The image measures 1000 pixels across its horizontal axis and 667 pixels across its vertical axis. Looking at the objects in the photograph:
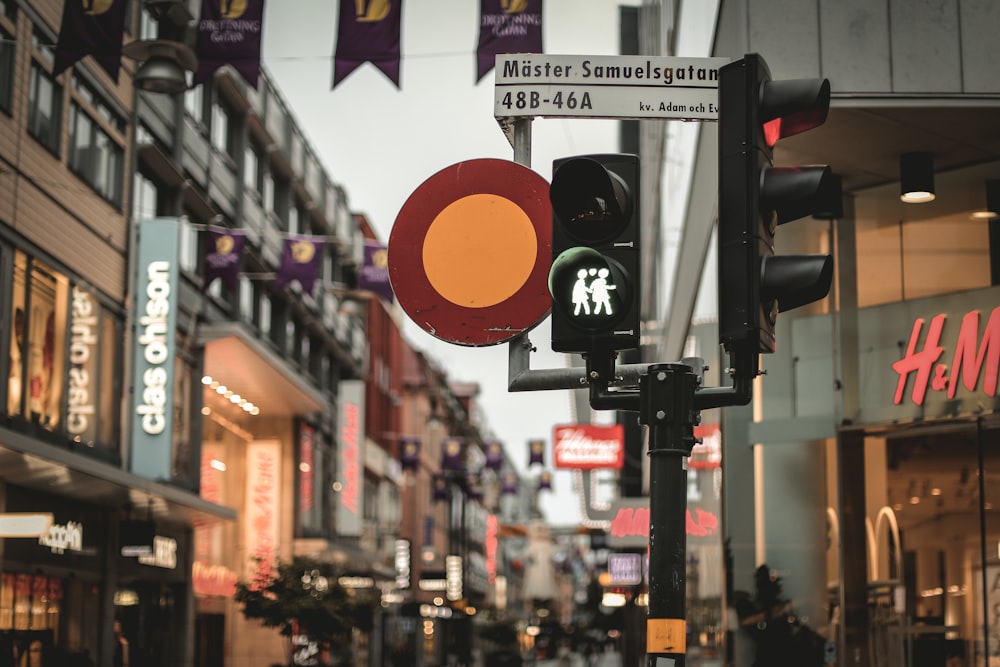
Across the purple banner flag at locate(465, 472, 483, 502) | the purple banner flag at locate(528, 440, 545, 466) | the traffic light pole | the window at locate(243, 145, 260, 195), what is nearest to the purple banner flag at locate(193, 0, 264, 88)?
the traffic light pole

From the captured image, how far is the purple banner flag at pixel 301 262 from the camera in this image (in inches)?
1170

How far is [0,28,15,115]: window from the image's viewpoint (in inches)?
897

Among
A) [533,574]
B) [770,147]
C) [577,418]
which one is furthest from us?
[533,574]

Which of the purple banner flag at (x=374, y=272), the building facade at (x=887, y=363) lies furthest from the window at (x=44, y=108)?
the building facade at (x=887, y=363)

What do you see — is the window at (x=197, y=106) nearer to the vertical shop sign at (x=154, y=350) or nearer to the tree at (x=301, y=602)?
the vertical shop sign at (x=154, y=350)

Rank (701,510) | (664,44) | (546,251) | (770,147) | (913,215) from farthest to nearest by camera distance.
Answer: (664,44)
(701,510)
(913,215)
(546,251)
(770,147)

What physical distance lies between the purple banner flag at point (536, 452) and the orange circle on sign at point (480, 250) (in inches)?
2559

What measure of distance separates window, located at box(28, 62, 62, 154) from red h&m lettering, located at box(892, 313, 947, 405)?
56.1ft

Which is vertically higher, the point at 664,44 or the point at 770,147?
the point at 664,44

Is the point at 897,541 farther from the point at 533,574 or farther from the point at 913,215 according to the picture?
the point at 533,574

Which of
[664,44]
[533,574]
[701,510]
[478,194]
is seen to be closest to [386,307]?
[664,44]

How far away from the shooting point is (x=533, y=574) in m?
146

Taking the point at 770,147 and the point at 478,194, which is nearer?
the point at 770,147

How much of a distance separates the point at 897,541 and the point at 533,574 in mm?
136238
